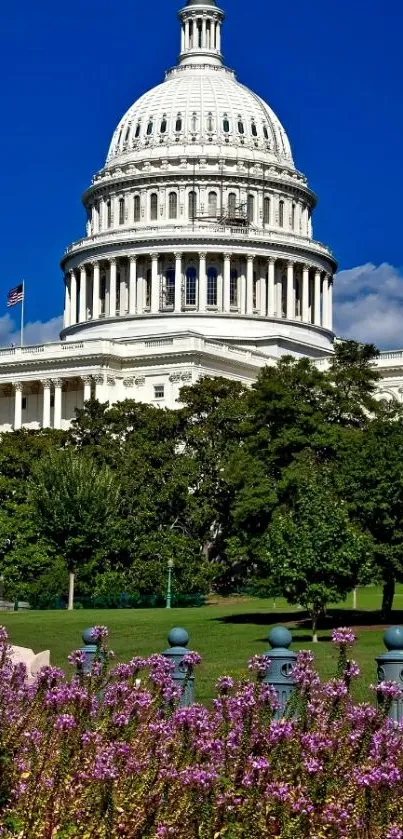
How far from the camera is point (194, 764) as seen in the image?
1547 centimetres

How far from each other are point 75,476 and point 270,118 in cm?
8772

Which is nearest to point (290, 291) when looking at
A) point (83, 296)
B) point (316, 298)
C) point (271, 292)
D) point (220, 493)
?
point (271, 292)

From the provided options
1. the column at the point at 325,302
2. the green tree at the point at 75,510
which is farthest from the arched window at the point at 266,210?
the green tree at the point at 75,510

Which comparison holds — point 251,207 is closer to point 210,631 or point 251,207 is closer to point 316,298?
point 316,298

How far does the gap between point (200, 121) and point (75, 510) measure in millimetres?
83170

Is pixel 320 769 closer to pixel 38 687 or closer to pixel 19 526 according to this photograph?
pixel 38 687

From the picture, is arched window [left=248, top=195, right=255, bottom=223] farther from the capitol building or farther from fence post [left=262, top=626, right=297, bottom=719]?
fence post [left=262, top=626, right=297, bottom=719]

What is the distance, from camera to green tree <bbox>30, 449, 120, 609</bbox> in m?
77.6

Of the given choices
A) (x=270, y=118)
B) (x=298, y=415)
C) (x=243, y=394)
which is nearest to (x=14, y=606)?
(x=298, y=415)

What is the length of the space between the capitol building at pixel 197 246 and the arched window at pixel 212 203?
0.22 meters

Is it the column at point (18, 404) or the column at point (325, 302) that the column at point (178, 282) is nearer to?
the column at point (325, 302)

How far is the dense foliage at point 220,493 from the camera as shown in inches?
2203

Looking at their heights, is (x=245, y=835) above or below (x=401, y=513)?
below

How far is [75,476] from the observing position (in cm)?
7838
